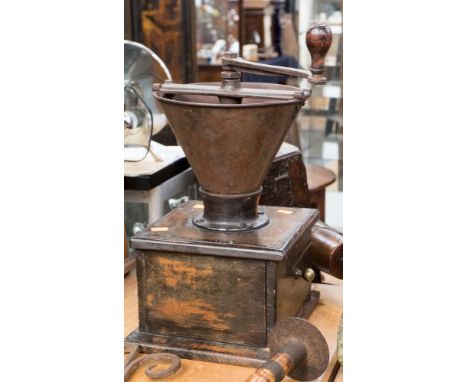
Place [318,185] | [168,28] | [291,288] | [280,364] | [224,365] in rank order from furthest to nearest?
[168,28]
[318,185]
[291,288]
[224,365]
[280,364]

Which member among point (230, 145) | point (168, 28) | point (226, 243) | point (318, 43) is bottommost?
point (226, 243)

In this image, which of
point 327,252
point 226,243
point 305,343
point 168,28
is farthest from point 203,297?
point 168,28

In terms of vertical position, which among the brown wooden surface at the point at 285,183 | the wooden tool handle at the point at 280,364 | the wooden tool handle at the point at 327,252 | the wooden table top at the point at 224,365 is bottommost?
the wooden table top at the point at 224,365

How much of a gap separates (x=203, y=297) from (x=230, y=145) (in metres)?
0.34

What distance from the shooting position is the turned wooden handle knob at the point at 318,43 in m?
1.43

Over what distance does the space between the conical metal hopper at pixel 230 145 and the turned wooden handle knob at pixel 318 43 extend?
10 cm

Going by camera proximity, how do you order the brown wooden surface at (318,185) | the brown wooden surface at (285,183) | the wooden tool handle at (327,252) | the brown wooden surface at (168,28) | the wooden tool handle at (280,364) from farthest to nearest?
the brown wooden surface at (168,28) < the brown wooden surface at (318,185) < the brown wooden surface at (285,183) < the wooden tool handle at (327,252) < the wooden tool handle at (280,364)

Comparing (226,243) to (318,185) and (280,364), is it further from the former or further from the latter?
(318,185)

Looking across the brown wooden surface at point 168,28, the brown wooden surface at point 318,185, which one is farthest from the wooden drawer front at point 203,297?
the brown wooden surface at point 168,28

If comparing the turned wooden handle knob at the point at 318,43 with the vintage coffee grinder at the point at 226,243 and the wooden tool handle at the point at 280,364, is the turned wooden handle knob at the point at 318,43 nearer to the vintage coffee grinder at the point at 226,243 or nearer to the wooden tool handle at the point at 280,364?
the vintage coffee grinder at the point at 226,243

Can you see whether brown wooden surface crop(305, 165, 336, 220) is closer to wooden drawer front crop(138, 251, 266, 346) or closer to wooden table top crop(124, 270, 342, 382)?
wooden table top crop(124, 270, 342, 382)

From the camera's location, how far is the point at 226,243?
1550mm
